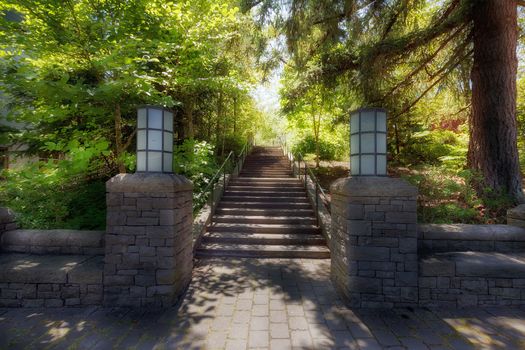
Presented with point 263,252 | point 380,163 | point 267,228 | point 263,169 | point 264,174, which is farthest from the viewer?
point 263,169

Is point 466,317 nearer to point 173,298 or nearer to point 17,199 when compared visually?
point 173,298

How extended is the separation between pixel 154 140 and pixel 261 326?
101 inches

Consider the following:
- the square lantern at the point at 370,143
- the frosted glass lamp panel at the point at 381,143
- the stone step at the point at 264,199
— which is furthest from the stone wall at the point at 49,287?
the stone step at the point at 264,199

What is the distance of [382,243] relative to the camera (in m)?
3.35

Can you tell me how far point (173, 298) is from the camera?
11.2 ft

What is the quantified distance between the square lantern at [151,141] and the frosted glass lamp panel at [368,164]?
8.50 feet

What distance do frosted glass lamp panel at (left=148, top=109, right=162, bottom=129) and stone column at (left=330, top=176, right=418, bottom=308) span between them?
2596mm

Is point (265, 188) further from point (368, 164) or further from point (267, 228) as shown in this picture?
point (368, 164)

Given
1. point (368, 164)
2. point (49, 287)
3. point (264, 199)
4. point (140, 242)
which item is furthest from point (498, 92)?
point (49, 287)

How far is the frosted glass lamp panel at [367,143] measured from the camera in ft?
11.4

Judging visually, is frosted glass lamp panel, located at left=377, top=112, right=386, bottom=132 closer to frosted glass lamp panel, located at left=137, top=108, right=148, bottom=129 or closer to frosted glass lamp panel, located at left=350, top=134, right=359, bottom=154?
frosted glass lamp panel, located at left=350, top=134, right=359, bottom=154

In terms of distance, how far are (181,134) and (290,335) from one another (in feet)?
27.0

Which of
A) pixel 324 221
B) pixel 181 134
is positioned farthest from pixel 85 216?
pixel 324 221

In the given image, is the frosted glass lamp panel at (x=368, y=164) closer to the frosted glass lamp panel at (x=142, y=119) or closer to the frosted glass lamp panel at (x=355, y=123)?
the frosted glass lamp panel at (x=355, y=123)
